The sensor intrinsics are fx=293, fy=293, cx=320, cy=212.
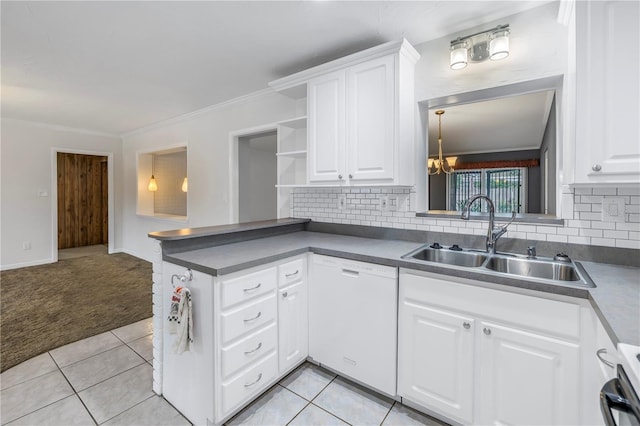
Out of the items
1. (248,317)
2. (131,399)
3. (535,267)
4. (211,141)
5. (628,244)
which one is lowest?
(131,399)

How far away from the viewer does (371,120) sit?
2.12 m

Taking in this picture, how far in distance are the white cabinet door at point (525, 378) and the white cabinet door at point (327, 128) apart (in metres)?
1.43

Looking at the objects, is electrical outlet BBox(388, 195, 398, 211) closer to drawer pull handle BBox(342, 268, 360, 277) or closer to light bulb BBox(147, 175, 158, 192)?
drawer pull handle BBox(342, 268, 360, 277)

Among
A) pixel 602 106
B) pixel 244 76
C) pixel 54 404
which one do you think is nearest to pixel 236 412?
pixel 54 404

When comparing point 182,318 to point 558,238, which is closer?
point 182,318

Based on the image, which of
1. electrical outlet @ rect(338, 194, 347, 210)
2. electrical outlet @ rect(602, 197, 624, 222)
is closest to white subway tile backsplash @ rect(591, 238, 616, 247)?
electrical outlet @ rect(602, 197, 624, 222)

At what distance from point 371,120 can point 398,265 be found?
107cm

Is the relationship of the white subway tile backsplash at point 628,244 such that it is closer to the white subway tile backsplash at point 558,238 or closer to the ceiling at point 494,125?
the white subway tile backsplash at point 558,238

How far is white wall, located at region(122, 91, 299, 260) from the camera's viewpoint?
3.37m

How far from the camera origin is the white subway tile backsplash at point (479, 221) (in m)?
1.59

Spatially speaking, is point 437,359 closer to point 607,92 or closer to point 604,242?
point 604,242

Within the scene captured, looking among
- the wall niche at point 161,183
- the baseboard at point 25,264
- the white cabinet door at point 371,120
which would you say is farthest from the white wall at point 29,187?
the white cabinet door at point 371,120

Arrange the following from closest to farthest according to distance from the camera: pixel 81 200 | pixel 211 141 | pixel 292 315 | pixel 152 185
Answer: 1. pixel 292 315
2. pixel 211 141
3. pixel 152 185
4. pixel 81 200

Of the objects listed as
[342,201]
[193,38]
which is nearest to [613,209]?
[342,201]
